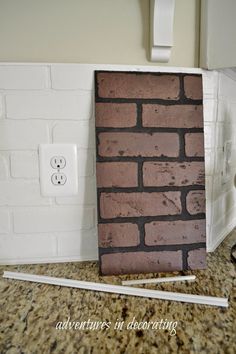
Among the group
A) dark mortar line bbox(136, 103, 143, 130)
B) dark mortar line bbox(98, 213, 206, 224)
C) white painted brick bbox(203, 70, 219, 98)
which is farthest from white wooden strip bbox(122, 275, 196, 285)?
white painted brick bbox(203, 70, 219, 98)

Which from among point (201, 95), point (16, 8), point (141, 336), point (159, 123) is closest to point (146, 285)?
point (141, 336)

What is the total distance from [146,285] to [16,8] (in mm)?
735

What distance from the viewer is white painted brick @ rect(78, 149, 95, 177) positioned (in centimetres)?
62

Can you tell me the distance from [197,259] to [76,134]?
454 millimetres

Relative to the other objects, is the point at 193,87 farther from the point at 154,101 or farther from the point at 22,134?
the point at 22,134

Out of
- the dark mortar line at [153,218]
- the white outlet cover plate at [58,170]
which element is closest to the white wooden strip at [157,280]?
the dark mortar line at [153,218]

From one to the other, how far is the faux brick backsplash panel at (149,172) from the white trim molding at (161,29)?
5 centimetres

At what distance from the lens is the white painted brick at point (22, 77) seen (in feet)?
1.90

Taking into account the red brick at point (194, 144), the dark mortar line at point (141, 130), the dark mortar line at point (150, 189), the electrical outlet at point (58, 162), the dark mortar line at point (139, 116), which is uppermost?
the dark mortar line at point (139, 116)

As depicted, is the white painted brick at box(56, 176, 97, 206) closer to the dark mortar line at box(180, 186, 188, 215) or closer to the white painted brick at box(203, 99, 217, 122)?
the dark mortar line at box(180, 186, 188, 215)

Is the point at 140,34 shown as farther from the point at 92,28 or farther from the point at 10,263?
the point at 10,263

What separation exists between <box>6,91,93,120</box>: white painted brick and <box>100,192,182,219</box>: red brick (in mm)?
228

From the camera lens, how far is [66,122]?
0.60 meters

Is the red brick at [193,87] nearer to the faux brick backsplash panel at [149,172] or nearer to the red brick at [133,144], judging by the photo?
the faux brick backsplash panel at [149,172]
